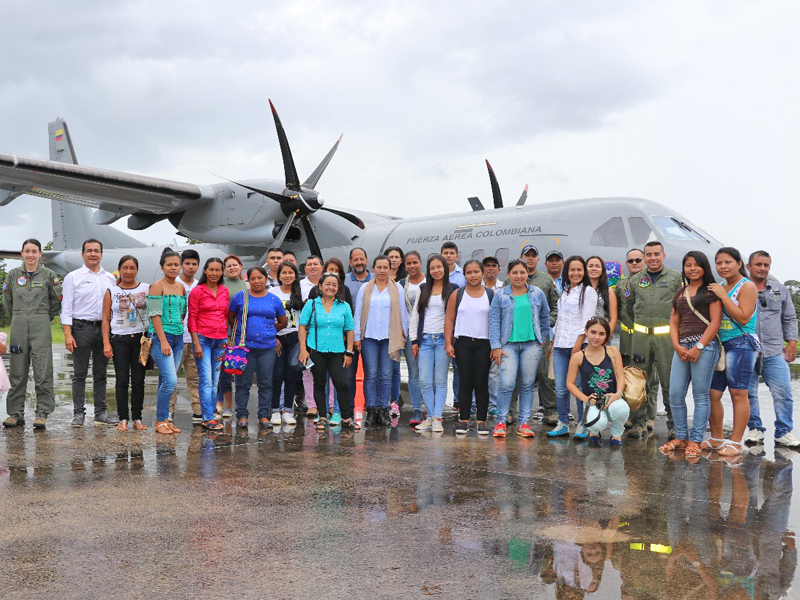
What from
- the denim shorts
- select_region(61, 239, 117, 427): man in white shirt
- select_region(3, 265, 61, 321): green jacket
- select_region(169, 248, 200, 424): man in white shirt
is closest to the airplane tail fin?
select_region(169, 248, 200, 424): man in white shirt

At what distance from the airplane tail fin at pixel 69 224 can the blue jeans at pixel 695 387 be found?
54.5ft

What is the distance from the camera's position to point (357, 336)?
24.9 ft

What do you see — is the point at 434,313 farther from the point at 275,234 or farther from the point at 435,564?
the point at 275,234

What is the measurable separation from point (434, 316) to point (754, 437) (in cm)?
310

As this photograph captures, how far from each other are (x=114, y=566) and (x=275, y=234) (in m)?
11.7

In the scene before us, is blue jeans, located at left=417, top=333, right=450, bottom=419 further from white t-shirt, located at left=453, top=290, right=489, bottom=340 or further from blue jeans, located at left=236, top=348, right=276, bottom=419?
blue jeans, located at left=236, top=348, right=276, bottom=419

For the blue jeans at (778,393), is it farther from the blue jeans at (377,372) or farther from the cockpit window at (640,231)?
the cockpit window at (640,231)

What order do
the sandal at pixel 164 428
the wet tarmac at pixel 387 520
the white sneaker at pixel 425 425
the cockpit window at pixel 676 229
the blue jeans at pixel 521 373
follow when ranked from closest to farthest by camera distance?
1. the wet tarmac at pixel 387 520
2. the sandal at pixel 164 428
3. the blue jeans at pixel 521 373
4. the white sneaker at pixel 425 425
5. the cockpit window at pixel 676 229

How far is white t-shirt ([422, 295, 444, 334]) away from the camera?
725 cm

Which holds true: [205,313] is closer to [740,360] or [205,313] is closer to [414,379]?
[414,379]

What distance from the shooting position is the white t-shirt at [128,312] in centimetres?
686

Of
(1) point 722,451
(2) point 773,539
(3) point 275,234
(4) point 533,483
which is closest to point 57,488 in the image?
(4) point 533,483

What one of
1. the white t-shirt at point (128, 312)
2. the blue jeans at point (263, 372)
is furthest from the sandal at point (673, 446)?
the white t-shirt at point (128, 312)

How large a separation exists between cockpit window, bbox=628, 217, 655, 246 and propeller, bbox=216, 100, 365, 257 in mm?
5195
